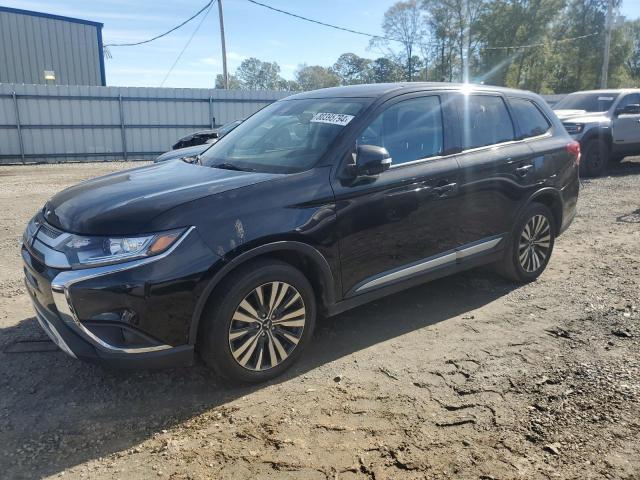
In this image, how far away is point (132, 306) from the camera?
2730 mm

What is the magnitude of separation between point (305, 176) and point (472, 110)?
1873 mm

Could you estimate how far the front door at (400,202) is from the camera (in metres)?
3.51

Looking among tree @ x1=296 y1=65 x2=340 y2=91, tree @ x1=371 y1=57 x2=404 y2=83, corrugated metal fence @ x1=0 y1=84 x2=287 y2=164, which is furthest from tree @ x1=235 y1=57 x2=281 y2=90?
corrugated metal fence @ x1=0 y1=84 x2=287 y2=164

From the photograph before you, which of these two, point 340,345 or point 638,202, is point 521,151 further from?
point 638,202

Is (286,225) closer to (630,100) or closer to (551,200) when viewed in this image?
(551,200)

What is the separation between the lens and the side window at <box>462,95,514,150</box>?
14.2 feet


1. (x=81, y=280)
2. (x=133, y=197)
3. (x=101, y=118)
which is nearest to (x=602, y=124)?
(x=133, y=197)

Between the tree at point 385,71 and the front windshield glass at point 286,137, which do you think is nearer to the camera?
the front windshield glass at point 286,137

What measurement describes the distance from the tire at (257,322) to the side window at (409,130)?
116 cm

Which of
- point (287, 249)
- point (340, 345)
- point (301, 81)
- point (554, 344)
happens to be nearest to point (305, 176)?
point (287, 249)

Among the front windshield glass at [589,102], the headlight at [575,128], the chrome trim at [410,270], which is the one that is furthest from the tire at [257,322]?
the front windshield glass at [589,102]

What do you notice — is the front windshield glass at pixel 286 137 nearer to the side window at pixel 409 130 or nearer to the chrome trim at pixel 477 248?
the side window at pixel 409 130

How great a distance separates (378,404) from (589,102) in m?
11.7

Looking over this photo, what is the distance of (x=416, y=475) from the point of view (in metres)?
2.47
